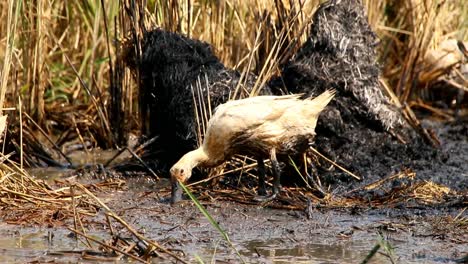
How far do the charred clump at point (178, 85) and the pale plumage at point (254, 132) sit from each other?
2.49 feet

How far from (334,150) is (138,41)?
1788mm

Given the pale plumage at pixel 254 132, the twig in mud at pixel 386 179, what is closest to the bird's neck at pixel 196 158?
the pale plumage at pixel 254 132

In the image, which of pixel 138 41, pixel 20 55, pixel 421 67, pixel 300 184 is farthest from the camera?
pixel 421 67

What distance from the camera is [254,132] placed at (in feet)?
21.9

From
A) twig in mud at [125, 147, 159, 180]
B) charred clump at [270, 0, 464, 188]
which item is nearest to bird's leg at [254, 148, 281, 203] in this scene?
charred clump at [270, 0, 464, 188]

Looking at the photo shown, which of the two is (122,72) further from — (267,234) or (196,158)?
(267,234)

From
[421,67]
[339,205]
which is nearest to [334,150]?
[339,205]

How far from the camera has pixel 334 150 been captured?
7.78 m

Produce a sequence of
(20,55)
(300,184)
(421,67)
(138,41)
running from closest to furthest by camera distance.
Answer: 1. (300,184)
2. (138,41)
3. (20,55)
4. (421,67)

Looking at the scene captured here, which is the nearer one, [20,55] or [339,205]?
[339,205]

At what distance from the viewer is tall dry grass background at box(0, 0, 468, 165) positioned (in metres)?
7.88

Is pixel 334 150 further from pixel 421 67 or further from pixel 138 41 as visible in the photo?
pixel 421 67

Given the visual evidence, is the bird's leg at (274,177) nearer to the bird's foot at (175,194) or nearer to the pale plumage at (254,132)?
the pale plumage at (254,132)

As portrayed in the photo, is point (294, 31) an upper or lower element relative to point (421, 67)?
upper
